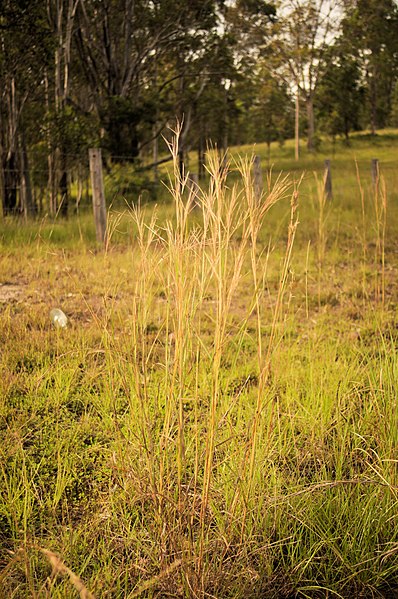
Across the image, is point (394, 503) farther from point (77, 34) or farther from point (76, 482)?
point (77, 34)

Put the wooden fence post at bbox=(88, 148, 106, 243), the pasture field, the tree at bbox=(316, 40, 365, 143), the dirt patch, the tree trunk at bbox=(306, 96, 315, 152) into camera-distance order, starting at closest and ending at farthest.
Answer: the pasture field
the dirt patch
the wooden fence post at bbox=(88, 148, 106, 243)
the tree trunk at bbox=(306, 96, 315, 152)
the tree at bbox=(316, 40, 365, 143)

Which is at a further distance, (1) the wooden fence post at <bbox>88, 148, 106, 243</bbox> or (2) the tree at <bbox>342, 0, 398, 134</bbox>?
(2) the tree at <bbox>342, 0, 398, 134</bbox>

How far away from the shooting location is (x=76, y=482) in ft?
7.64

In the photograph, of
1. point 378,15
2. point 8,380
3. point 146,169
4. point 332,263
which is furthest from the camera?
point 378,15

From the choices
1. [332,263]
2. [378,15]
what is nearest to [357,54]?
[378,15]

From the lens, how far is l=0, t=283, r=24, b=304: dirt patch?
4.95 m

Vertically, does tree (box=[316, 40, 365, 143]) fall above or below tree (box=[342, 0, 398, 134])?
below

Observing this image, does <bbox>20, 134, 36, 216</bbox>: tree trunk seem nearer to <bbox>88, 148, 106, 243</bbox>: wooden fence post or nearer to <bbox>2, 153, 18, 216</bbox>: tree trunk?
<bbox>2, 153, 18, 216</bbox>: tree trunk

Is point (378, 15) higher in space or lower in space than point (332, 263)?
higher

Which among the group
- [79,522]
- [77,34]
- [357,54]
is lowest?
[79,522]

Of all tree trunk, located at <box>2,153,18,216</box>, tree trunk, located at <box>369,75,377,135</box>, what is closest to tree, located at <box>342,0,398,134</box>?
tree trunk, located at <box>369,75,377,135</box>

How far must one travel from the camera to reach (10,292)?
524 cm

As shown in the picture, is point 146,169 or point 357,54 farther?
point 357,54

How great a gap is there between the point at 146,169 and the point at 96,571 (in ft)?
41.1
